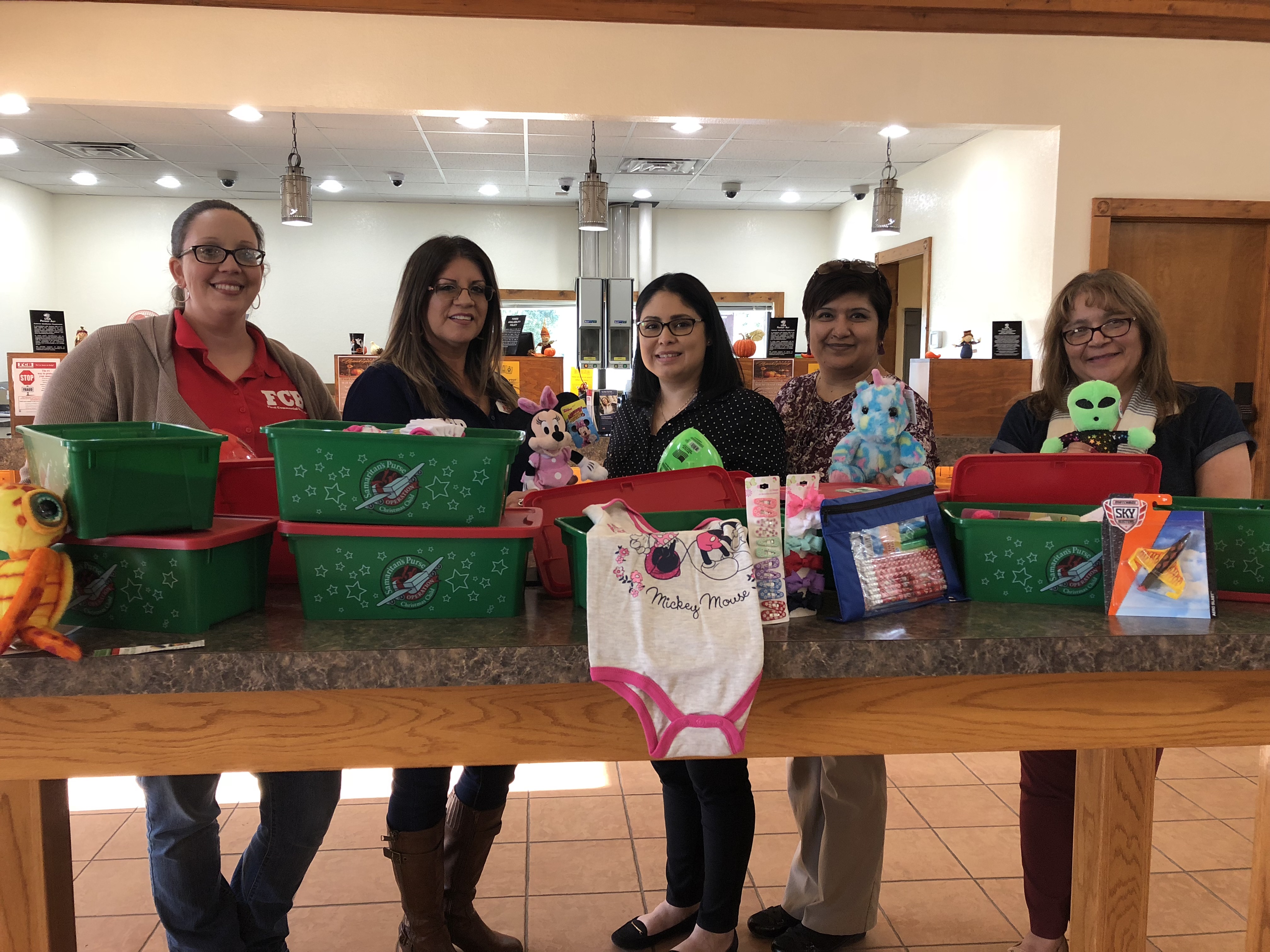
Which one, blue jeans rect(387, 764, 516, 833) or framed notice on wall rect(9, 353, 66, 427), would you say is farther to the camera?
framed notice on wall rect(9, 353, 66, 427)

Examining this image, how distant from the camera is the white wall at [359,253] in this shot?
32.5 ft

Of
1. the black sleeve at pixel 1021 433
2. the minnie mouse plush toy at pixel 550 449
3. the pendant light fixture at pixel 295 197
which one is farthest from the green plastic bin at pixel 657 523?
the pendant light fixture at pixel 295 197

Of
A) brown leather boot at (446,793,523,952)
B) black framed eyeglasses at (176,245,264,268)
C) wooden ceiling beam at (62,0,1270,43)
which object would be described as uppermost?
wooden ceiling beam at (62,0,1270,43)

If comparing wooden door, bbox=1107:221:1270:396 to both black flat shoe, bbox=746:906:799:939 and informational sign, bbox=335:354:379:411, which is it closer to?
black flat shoe, bbox=746:906:799:939

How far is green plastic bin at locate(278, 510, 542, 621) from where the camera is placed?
1.24 m

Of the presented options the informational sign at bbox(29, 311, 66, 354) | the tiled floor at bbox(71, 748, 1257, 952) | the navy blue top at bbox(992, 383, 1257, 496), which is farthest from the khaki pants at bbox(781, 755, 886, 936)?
the informational sign at bbox(29, 311, 66, 354)

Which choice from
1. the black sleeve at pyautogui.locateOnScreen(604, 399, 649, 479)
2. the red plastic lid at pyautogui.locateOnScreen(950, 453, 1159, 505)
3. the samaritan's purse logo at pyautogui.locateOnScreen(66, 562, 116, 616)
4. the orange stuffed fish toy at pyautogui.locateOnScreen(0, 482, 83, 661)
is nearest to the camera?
the orange stuffed fish toy at pyautogui.locateOnScreen(0, 482, 83, 661)

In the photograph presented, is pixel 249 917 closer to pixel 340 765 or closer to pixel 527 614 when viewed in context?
pixel 340 765

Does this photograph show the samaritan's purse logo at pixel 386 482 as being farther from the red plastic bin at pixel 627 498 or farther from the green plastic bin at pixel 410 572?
the red plastic bin at pixel 627 498

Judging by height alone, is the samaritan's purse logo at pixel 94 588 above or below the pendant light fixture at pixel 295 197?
below

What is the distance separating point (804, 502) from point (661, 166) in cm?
738

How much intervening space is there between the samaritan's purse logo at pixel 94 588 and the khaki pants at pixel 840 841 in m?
1.36

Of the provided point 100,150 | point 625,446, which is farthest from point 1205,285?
point 100,150

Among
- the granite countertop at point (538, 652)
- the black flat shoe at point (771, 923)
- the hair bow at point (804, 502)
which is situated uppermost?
the hair bow at point (804, 502)
